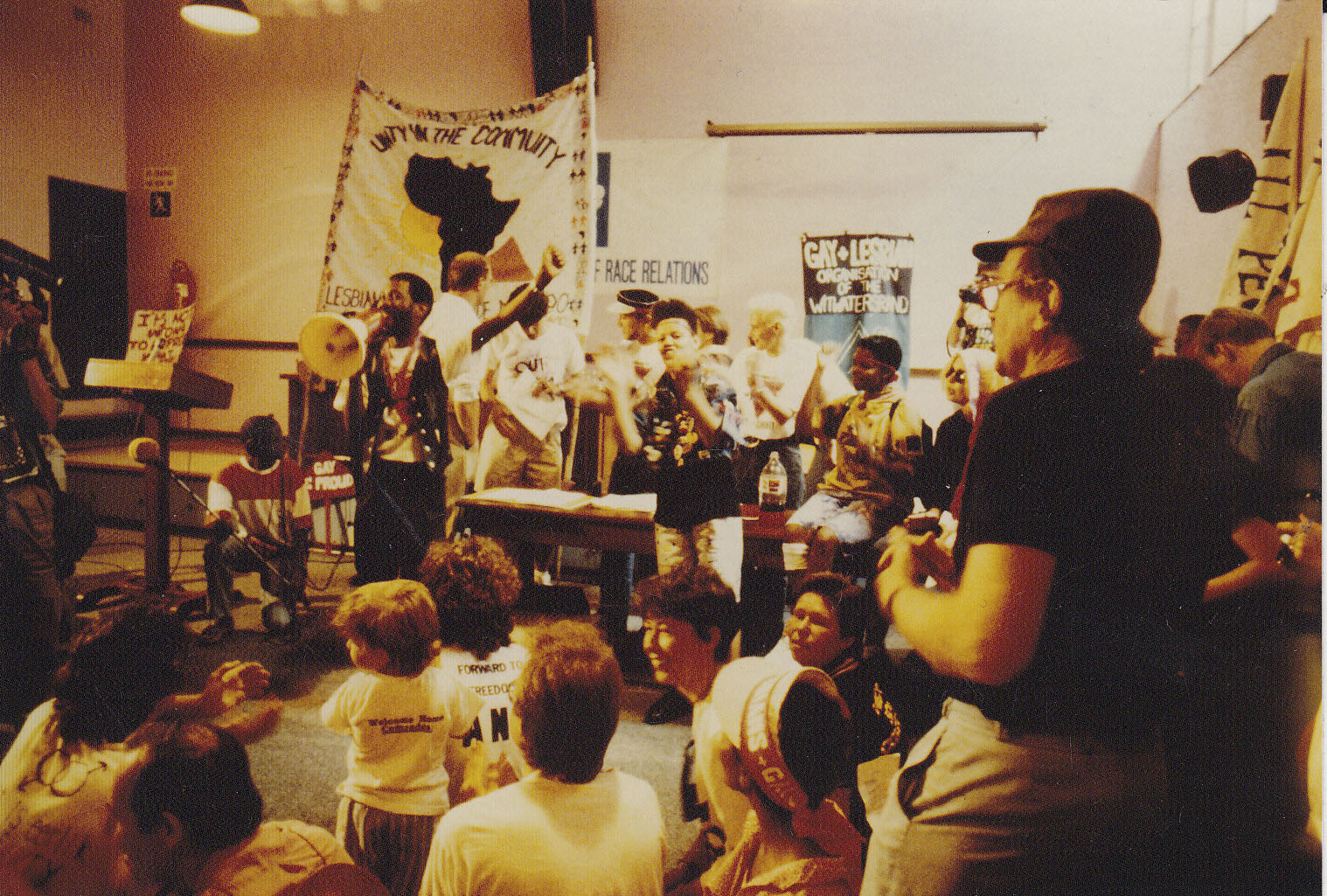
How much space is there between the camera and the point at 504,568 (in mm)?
2400

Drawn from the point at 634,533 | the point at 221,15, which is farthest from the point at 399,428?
the point at 221,15

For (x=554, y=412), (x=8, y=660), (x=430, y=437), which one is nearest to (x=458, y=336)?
(x=430, y=437)

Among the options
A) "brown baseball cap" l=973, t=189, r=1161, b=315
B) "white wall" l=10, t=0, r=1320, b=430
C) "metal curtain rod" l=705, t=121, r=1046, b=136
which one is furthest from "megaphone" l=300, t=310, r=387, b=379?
"metal curtain rod" l=705, t=121, r=1046, b=136

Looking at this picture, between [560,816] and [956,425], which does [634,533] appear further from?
[560,816]

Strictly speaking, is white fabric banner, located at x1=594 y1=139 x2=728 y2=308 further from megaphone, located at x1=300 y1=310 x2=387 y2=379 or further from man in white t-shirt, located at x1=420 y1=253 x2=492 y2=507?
megaphone, located at x1=300 y1=310 x2=387 y2=379

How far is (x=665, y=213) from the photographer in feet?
20.1

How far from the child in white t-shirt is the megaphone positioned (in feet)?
6.01

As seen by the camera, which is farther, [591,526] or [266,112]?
[266,112]

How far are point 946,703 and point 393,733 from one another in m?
1.28

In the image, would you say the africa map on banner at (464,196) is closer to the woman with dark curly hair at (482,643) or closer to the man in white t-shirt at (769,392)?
the man in white t-shirt at (769,392)

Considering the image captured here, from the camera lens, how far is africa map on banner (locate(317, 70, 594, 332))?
3.99 m

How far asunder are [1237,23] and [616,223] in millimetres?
3902

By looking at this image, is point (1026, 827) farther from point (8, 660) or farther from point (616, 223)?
point (616, 223)

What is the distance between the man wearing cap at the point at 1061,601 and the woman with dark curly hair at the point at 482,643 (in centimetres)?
122
